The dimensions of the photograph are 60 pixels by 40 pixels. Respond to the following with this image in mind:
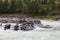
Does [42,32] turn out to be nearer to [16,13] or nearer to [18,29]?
[18,29]

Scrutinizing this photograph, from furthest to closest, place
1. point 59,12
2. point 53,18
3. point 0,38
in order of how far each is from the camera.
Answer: point 59,12 < point 53,18 < point 0,38

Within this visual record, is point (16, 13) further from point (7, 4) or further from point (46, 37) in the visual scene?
point (46, 37)

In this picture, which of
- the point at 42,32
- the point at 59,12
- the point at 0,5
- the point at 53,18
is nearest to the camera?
the point at 42,32

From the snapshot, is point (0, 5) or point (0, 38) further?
point (0, 5)

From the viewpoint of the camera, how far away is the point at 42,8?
2466 centimetres

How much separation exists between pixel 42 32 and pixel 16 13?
31.8 ft

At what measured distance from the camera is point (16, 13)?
24.6 metres

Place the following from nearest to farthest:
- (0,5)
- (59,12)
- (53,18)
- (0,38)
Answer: (0,38) < (53,18) < (59,12) < (0,5)

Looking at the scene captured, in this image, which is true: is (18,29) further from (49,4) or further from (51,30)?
(49,4)

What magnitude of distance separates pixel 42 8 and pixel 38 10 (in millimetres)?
516

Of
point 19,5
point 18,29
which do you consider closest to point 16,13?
point 19,5

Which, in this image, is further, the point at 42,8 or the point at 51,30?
the point at 42,8

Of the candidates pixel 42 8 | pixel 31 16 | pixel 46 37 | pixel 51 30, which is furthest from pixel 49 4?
pixel 46 37

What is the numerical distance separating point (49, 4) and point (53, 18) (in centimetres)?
375
